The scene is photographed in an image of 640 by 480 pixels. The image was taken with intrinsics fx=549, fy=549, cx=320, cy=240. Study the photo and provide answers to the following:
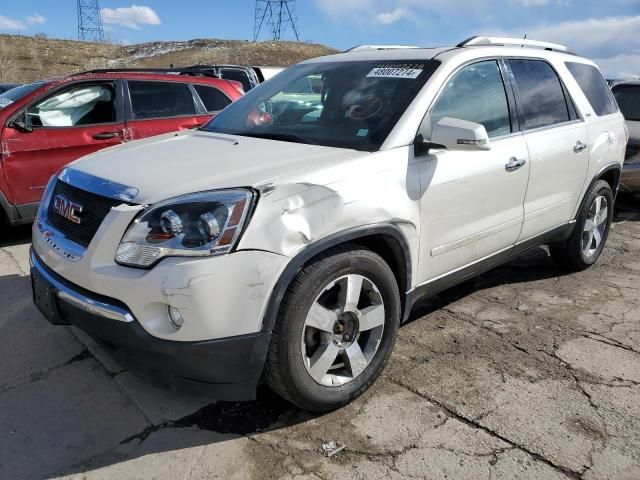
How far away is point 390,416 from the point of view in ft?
9.04

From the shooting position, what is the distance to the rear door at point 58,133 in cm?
522

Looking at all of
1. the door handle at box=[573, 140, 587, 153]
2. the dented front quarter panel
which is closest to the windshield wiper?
the dented front quarter panel

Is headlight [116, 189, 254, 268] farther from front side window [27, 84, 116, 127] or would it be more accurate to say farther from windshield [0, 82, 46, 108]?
windshield [0, 82, 46, 108]

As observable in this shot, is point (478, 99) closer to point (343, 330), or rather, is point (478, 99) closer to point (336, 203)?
point (336, 203)

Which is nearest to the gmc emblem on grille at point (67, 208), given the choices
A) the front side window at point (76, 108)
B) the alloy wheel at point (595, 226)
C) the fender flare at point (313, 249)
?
the fender flare at point (313, 249)

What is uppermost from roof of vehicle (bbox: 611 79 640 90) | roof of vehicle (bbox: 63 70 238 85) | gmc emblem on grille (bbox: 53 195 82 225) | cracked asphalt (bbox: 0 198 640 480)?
roof of vehicle (bbox: 63 70 238 85)

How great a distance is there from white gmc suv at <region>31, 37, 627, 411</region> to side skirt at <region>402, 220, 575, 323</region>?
0.02m

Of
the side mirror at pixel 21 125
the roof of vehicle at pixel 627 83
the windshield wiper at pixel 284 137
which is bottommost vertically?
the side mirror at pixel 21 125

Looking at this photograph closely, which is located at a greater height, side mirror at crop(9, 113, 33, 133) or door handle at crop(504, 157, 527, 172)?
→ side mirror at crop(9, 113, 33, 133)

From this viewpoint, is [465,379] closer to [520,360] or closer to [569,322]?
[520,360]

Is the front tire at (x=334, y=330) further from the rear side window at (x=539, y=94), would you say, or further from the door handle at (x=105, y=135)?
the door handle at (x=105, y=135)

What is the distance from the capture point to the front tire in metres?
2.41

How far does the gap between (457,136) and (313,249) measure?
1008 millimetres

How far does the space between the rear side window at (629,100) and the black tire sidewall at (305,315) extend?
6782 mm
